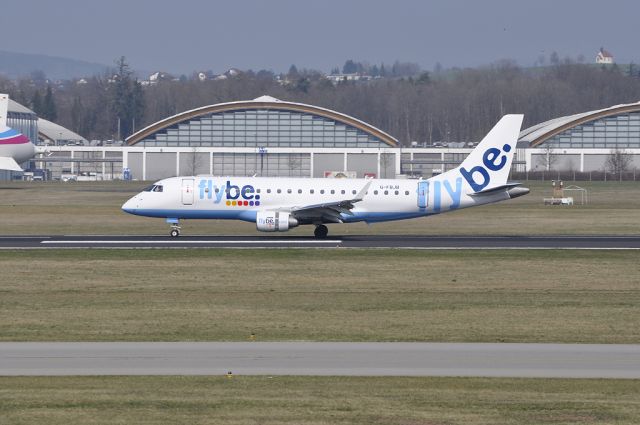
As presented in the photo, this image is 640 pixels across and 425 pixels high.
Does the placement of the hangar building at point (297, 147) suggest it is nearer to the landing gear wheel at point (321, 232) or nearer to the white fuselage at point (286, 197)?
the white fuselage at point (286, 197)

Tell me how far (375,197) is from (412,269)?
42.0ft

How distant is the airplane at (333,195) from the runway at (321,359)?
83.2 ft

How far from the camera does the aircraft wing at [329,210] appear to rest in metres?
48.7

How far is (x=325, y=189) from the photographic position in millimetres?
50750

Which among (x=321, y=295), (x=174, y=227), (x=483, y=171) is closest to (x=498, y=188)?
(x=483, y=171)

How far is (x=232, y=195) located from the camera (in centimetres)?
4931

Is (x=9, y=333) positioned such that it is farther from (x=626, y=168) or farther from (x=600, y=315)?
(x=626, y=168)

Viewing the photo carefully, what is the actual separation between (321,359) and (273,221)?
26.4m

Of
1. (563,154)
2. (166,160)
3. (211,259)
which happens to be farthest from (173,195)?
(563,154)

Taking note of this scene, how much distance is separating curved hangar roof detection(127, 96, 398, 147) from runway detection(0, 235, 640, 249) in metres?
98.2

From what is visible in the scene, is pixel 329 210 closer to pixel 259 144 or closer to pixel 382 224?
pixel 382 224

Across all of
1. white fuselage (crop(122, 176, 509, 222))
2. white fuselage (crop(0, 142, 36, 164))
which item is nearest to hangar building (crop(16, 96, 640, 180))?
white fuselage (crop(0, 142, 36, 164))

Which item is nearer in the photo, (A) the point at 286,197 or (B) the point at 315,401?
(B) the point at 315,401

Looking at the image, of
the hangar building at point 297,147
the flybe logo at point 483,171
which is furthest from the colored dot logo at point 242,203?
the hangar building at point 297,147
